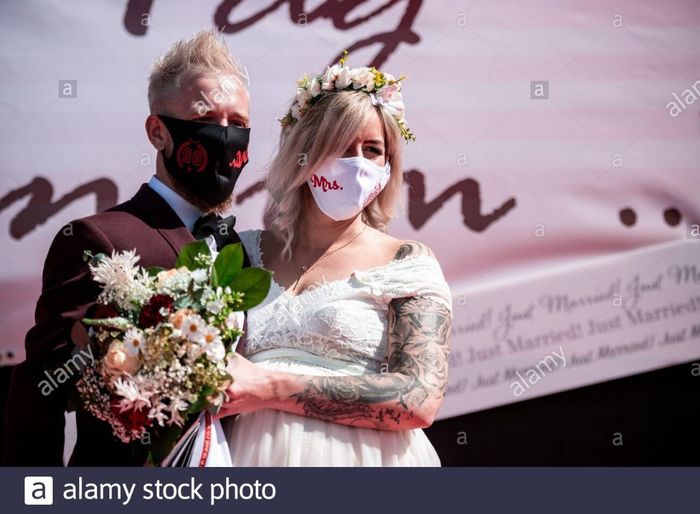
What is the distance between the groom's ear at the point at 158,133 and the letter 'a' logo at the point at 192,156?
0.18ft

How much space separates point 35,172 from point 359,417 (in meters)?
1.88

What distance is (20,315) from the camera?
3.95 metres

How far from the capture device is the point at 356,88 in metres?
3.12

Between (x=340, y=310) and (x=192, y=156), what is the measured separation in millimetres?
595

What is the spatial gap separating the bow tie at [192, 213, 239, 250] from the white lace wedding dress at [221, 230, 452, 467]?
0.20 m

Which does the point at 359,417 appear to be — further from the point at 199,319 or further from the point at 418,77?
the point at 418,77

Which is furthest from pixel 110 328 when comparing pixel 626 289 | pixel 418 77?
pixel 626 289

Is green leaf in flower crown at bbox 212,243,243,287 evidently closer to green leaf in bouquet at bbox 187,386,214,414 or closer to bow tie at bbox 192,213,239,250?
green leaf in bouquet at bbox 187,386,214,414

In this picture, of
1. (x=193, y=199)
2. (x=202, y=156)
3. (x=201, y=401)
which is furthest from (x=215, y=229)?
(x=201, y=401)

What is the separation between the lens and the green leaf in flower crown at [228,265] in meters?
2.54

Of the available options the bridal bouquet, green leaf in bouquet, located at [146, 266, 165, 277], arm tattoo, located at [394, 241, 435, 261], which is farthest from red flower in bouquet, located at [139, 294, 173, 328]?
arm tattoo, located at [394, 241, 435, 261]

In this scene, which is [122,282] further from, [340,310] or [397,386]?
[397,386]

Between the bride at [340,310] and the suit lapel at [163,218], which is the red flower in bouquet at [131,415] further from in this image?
the suit lapel at [163,218]

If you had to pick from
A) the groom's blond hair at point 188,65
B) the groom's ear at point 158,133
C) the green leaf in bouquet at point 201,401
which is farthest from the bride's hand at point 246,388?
the groom's blond hair at point 188,65
